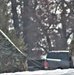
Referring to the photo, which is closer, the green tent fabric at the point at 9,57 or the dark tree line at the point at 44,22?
the green tent fabric at the point at 9,57

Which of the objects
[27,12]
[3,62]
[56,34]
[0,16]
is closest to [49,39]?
[56,34]

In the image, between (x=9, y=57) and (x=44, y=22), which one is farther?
(x=44, y=22)

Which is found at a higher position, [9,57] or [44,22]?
[9,57]

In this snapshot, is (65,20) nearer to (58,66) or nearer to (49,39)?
(49,39)

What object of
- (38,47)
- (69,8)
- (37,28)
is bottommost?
(38,47)

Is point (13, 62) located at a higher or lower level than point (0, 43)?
lower

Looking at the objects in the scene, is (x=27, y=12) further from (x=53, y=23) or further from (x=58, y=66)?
(x=58, y=66)

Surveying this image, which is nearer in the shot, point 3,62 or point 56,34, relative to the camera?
point 3,62

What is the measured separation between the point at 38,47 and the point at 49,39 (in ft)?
5.07

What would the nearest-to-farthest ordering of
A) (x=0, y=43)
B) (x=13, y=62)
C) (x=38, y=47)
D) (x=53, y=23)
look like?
(x=0, y=43), (x=13, y=62), (x=53, y=23), (x=38, y=47)

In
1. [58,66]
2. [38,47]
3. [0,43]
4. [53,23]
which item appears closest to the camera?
[0,43]

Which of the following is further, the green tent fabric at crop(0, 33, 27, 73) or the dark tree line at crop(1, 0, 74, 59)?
the dark tree line at crop(1, 0, 74, 59)

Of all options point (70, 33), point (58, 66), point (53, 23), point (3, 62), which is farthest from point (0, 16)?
point (70, 33)

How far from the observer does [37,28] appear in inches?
1161
